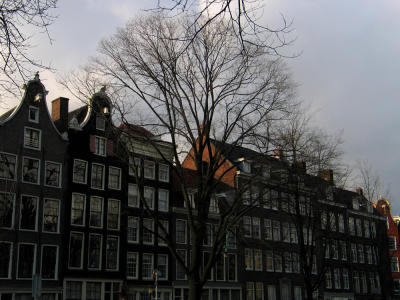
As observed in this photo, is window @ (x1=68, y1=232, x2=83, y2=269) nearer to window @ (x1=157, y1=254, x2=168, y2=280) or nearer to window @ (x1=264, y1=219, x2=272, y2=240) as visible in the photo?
window @ (x1=157, y1=254, x2=168, y2=280)

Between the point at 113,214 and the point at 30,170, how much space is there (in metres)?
7.79

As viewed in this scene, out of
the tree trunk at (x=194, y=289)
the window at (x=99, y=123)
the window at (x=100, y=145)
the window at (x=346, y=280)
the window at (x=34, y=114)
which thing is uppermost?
the window at (x=99, y=123)

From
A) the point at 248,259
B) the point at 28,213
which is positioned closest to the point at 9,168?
the point at 28,213

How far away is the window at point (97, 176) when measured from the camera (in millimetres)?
39281

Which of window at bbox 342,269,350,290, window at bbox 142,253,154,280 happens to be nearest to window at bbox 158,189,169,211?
window at bbox 142,253,154,280

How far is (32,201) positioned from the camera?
34.9 meters

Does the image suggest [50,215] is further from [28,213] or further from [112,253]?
[112,253]

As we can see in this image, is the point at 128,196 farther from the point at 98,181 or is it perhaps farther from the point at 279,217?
the point at 279,217

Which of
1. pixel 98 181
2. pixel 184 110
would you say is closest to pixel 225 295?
pixel 98 181

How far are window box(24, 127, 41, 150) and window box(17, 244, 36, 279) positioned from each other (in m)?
6.87

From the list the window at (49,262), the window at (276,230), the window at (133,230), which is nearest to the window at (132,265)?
the window at (133,230)

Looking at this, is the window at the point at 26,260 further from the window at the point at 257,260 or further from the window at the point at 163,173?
the window at the point at 257,260

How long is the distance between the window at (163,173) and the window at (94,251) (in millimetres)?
8658

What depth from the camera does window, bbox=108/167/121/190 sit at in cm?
4053
